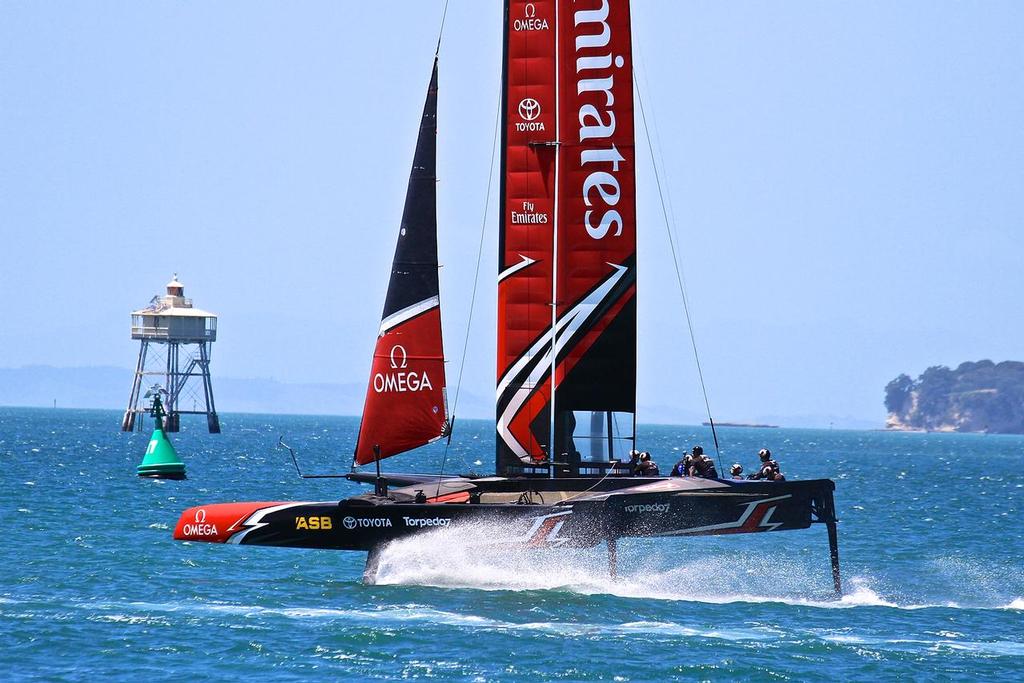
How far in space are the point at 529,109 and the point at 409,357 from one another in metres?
4.71

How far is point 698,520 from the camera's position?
77.3 ft

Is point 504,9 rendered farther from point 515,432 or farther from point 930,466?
point 930,466

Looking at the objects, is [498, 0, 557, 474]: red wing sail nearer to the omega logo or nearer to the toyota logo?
the toyota logo

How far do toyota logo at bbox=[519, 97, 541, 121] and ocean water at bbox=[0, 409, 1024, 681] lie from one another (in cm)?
740

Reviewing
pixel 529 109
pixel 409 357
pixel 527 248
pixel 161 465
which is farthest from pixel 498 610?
pixel 161 465

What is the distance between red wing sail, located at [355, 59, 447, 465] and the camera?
85.1 feet

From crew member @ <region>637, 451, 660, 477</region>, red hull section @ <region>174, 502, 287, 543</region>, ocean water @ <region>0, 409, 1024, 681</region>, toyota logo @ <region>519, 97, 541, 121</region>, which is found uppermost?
toyota logo @ <region>519, 97, 541, 121</region>

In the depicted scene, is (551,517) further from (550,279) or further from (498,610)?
(550,279)

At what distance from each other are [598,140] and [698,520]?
6.81 m

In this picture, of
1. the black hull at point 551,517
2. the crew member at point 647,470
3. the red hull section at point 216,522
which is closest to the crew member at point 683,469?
the crew member at point 647,470

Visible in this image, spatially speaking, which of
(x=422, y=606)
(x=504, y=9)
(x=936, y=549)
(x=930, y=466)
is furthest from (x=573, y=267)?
(x=930, y=466)

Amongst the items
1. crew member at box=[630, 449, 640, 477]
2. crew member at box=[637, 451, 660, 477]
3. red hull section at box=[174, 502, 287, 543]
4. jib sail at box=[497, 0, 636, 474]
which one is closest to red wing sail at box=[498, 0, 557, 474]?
jib sail at box=[497, 0, 636, 474]

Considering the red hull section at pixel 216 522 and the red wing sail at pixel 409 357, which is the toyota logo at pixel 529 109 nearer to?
the red wing sail at pixel 409 357

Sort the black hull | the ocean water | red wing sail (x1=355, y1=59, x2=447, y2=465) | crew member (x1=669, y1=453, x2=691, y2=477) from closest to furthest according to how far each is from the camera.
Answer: the ocean water < the black hull < crew member (x1=669, y1=453, x2=691, y2=477) < red wing sail (x1=355, y1=59, x2=447, y2=465)
